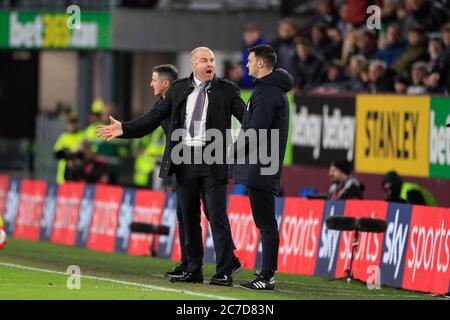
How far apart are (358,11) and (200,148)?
10.4m

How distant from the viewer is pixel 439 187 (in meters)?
20.9

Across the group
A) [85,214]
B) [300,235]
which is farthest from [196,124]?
[85,214]

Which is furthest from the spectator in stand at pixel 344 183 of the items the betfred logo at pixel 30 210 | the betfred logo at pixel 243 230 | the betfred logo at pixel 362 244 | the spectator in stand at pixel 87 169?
the betfred logo at pixel 30 210

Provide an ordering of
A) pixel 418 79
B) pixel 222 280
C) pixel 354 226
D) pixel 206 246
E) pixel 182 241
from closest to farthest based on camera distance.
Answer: pixel 222 280 < pixel 182 241 < pixel 354 226 < pixel 206 246 < pixel 418 79

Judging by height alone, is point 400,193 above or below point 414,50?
below

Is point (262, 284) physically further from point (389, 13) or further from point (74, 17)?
point (74, 17)

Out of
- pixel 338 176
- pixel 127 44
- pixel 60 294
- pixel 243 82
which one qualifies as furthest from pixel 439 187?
pixel 127 44

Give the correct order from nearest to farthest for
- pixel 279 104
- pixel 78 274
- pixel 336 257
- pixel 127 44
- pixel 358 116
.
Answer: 1. pixel 279 104
2. pixel 78 274
3. pixel 336 257
4. pixel 358 116
5. pixel 127 44

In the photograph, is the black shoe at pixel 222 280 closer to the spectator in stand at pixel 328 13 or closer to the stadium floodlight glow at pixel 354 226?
the stadium floodlight glow at pixel 354 226

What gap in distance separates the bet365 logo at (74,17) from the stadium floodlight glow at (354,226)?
554 inches

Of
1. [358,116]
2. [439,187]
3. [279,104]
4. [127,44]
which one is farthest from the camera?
[127,44]

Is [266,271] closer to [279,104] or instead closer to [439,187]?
[279,104]

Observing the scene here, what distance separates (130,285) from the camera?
14203 millimetres
